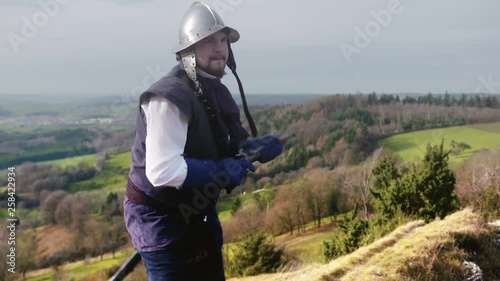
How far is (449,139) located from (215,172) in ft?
232

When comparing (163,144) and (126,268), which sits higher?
(163,144)

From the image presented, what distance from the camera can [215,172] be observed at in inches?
92.8

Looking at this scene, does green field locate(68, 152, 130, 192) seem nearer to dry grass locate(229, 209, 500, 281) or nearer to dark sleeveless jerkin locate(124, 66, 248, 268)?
dry grass locate(229, 209, 500, 281)

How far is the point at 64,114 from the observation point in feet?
330

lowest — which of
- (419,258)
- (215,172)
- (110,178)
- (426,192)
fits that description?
(110,178)

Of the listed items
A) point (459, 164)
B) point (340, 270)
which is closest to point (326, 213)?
point (459, 164)

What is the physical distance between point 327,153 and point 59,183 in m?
49.2

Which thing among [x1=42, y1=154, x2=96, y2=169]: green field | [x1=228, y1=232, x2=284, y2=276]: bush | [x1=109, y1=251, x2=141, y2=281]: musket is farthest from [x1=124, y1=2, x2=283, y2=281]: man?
[x1=42, y1=154, x2=96, y2=169]: green field

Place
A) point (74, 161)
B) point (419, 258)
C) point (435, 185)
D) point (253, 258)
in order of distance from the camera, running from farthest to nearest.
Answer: point (74, 161) < point (253, 258) < point (435, 185) < point (419, 258)

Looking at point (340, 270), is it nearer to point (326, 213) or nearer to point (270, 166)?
point (326, 213)

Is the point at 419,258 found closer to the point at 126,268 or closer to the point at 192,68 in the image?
the point at 126,268

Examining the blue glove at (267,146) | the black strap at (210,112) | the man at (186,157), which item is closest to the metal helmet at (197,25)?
the man at (186,157)

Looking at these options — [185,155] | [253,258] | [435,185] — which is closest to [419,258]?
[185,155]

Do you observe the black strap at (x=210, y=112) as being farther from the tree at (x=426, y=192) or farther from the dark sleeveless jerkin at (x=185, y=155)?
the tree at (x=426, y=192)
